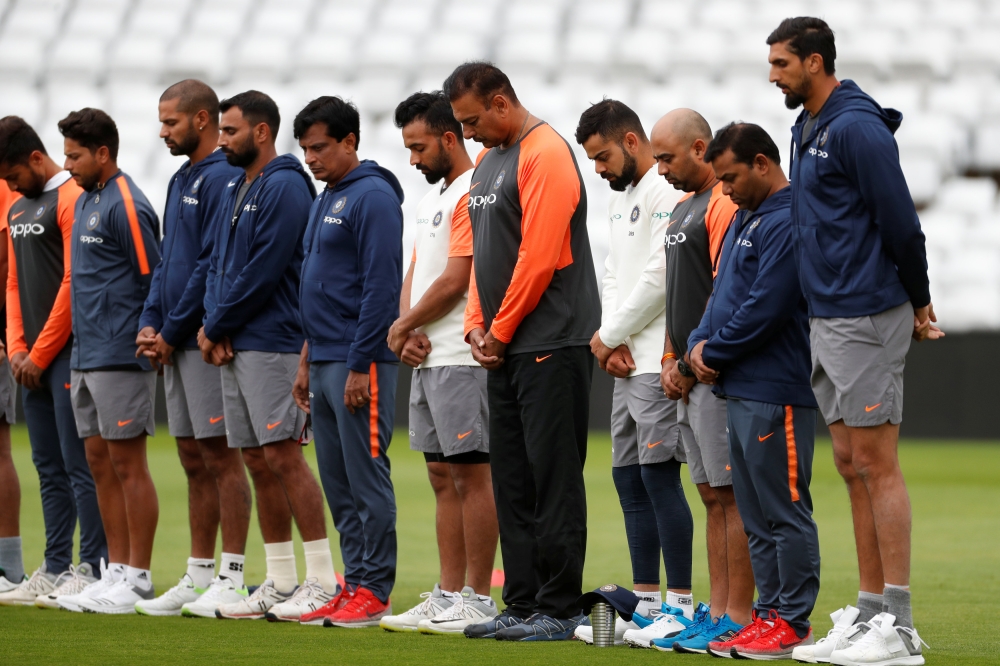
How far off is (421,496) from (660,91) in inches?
420

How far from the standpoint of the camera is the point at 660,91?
20.3 m

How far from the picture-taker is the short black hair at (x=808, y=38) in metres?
4.54

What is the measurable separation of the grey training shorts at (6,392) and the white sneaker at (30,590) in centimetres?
97

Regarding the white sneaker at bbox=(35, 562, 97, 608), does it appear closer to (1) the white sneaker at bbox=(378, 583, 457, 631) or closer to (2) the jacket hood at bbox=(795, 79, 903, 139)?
(1) the white sneaker at bbox=(378, 583, 457, 631)

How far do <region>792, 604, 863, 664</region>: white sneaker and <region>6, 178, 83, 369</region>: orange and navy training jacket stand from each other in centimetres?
405

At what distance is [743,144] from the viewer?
4.77 m

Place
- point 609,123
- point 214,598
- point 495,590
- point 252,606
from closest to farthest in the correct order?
→ point 609,123 → point 252,606 → point 214,598 → point 495,590

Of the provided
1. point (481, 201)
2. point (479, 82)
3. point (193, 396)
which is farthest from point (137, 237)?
point (479, 82)

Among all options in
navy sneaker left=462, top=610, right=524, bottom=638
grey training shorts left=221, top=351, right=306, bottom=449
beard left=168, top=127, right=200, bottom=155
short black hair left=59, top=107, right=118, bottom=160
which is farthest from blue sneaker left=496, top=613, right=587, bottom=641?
short black hair left=59, top=107, right=118, bottom=160

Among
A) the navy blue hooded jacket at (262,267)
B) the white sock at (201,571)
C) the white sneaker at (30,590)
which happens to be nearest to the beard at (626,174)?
the navy blue hooded jacket at (262,267)

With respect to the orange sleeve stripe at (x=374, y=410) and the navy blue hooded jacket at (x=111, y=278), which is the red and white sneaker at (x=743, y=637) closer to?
the orange sleeve stripe at (x=374, y=410)

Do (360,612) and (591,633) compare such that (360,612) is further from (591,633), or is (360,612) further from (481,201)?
(481,201)

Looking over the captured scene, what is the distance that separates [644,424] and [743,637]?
98 cm

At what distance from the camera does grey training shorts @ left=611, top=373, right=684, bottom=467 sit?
17.0 feet
